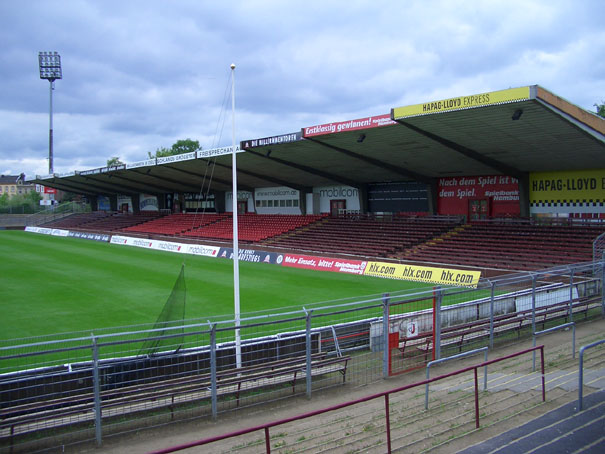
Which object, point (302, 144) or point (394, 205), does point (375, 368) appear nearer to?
point (302, 144)

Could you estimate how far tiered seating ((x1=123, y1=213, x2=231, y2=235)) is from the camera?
1912 inches

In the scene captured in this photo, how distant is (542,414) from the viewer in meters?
7.15

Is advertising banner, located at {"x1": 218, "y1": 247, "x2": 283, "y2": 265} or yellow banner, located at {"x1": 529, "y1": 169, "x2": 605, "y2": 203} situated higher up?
yellow banner, located at {"x1": 529, "y1": 169, "x2": 605, "y2": 203}

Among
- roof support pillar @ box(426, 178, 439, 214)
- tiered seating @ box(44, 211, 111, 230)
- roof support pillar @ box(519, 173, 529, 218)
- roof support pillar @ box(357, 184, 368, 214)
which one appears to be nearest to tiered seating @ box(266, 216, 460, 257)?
roof support pillar @ box(426, 178, 439, 214)

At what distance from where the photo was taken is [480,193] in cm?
3058

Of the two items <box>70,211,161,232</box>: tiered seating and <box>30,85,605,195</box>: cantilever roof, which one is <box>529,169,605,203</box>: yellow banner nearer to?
<box>30,85,605,195</box>: cantilever roof

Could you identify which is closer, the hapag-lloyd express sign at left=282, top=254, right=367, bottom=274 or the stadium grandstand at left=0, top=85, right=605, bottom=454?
the stadium grandstand at left=0, top=85, right=605, bottom=454

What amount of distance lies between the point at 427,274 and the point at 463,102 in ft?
27.7

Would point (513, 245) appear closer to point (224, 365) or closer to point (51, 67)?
point (224, 365)

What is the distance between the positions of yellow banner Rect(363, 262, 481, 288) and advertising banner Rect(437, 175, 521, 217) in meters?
8.58


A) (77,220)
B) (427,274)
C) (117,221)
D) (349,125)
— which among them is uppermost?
(349,125)

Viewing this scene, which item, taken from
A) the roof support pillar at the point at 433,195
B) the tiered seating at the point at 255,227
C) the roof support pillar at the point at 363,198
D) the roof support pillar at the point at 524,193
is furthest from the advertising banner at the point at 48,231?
the roof support pillar at the point at 524,193

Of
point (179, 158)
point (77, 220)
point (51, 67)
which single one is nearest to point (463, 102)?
point (179, 158)

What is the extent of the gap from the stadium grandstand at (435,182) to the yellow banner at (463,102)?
0.14 ft
